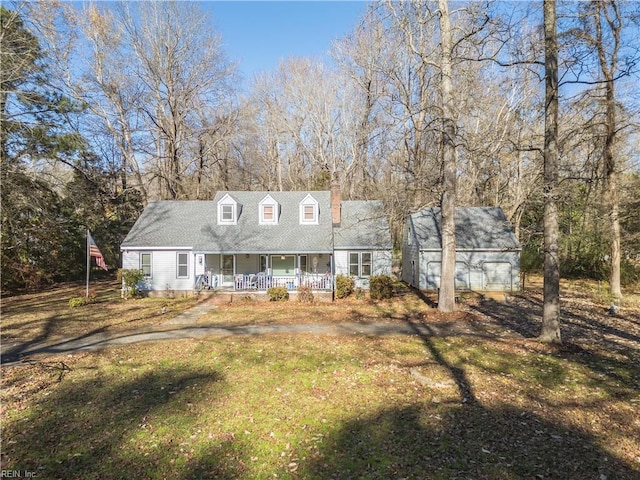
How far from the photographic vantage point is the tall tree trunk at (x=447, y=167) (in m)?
14.2

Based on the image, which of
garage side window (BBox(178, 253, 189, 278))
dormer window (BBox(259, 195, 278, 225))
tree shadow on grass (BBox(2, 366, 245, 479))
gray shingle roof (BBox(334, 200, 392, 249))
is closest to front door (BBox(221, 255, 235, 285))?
garage side window (BBox(178, 253, 189, 278))

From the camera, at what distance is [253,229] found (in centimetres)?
2244

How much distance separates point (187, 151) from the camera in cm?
Answer: 3506

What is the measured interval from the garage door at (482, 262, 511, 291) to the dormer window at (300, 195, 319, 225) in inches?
Result: 423

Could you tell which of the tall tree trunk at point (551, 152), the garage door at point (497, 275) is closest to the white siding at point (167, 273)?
the garage door at point (497, 275)

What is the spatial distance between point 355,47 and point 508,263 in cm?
2225

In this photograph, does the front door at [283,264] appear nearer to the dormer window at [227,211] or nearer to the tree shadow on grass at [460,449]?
the dormer window at [227,211]

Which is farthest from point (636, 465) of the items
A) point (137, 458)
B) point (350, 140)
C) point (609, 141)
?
point (350, 140)

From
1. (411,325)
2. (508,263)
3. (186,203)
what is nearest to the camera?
(411,325)

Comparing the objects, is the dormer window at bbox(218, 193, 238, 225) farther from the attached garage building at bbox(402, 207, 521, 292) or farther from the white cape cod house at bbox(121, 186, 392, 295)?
the attached garage building at bbox(402, 207, 521, 292)

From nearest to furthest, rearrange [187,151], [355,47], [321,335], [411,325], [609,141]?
[321,335] → [411,325] → [609,141] → [355,47] → [187,151]

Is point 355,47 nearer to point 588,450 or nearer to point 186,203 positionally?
point 186,203

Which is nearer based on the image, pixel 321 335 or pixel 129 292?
pixel 321 335

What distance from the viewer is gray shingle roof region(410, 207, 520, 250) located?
22.0m
